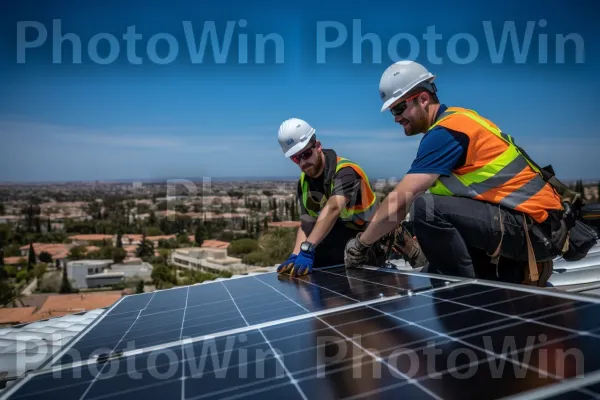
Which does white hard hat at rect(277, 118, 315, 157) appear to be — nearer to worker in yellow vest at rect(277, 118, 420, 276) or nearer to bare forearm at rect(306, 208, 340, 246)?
worker in yellow vest at rect(277, 118, 420, 276)

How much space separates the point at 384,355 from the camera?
1517 mm

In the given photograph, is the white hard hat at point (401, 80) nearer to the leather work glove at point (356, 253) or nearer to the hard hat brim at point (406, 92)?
the hard hat brim at point (406, 92)

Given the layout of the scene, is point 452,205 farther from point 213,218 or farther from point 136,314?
point 213,218

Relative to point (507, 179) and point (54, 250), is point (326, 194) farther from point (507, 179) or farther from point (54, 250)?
point (54, 250)

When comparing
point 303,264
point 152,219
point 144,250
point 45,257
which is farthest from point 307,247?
point 152,219

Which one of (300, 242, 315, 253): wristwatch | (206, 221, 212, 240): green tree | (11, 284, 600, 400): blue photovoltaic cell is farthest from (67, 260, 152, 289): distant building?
(11, 284, 600, 400): blue photovoltaic cell

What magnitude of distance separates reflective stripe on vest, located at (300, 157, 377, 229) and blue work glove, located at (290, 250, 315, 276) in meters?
1.01

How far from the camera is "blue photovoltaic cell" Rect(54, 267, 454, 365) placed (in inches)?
94.4

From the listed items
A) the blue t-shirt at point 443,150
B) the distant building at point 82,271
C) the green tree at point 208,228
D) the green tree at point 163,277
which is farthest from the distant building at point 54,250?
the blue t-shirt at point 443,150

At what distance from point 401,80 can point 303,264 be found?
76.7 inches

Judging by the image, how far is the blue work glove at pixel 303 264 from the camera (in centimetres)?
429

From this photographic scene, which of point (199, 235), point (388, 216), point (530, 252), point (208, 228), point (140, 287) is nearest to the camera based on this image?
point (530, 252)

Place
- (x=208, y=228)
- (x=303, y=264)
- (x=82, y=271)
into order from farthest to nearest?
(x=208, y=228), (x=82, y=271), (x=303, y=264)

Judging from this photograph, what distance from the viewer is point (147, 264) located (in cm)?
5594
